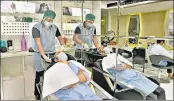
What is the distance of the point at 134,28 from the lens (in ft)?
7.07

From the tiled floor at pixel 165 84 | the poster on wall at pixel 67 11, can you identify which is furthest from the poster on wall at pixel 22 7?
the tiled floor at pixel 165 84

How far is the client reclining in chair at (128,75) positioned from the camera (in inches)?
71.3

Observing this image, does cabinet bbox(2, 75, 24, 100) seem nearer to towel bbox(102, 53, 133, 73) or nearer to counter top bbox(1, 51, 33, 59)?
counter top bbox(1, 51, 33, 59)

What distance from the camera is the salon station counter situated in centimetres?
231

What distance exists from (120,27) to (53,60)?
875mm

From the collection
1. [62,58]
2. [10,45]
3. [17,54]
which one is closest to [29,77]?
[17,54]

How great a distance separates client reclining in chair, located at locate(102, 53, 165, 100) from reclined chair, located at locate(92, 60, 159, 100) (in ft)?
0.16

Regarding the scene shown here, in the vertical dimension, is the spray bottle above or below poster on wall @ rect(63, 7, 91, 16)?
below

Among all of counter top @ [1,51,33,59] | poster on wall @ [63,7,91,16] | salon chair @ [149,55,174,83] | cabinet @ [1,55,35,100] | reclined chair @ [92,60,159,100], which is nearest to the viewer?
reclined chair @ [92,60,159,100]

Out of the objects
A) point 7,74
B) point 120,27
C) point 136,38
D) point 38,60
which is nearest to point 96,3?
point 120,27

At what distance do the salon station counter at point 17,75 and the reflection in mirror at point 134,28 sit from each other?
771 millimetres

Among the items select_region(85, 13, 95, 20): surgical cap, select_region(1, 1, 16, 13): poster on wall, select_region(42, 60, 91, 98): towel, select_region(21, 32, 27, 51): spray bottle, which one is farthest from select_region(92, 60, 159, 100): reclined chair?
select_region(1, 1, 16, 13): poster on wall

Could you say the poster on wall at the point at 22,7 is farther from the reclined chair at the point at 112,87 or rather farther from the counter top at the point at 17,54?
the reclined chair at the point at 112,87

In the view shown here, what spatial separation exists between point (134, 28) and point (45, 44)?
3.68 feet
